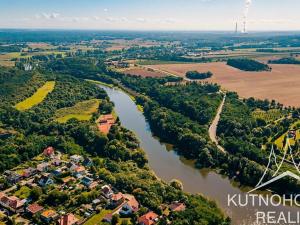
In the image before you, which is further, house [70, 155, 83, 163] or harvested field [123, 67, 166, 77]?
harvested field [123, 67, 166, 77]

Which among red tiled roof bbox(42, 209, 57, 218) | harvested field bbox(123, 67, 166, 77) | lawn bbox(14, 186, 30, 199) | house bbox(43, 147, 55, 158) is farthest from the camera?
harvested field bbox(123, 67, 166, 77)

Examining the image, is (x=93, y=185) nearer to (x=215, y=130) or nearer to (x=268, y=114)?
(x=215, y=130)

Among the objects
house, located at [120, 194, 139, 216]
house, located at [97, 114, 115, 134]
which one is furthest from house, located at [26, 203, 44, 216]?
house, located at [97, 114, 115, 134]

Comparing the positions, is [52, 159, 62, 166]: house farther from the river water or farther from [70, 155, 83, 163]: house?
the river water

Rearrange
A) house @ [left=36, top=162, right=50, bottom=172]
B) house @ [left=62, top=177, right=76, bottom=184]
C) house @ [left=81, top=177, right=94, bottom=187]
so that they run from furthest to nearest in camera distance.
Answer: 1. house @ [left=36, top=162, right=50, bottom=172]
2. house @ [left=62, top=177, right=76, bottom=184]
3. house @ [left=81, top=177, right=94, bottom=187]

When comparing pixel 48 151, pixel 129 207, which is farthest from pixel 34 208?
pixel 48 151

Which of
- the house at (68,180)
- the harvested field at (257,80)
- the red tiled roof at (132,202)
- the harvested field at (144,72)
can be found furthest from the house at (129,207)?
the harvested field at (144,72)
